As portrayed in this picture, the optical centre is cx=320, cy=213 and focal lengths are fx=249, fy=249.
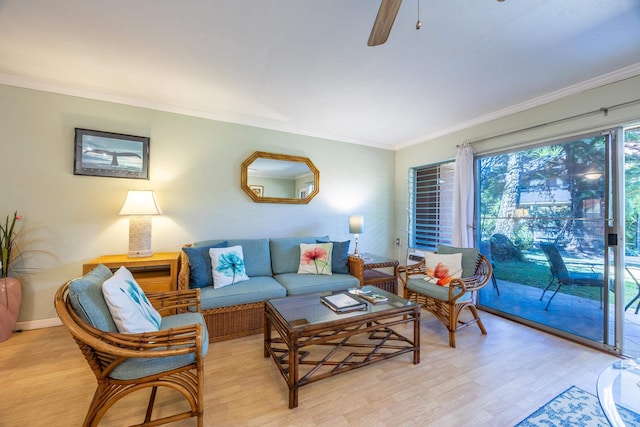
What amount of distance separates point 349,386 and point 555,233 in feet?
8.58

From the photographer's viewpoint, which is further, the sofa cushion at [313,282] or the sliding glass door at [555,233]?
the sofa cushion at [313,282]

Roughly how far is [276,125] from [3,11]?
7.80 feet

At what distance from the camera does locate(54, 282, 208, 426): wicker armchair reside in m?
1.17

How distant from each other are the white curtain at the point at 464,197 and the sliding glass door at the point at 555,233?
17 centimetres

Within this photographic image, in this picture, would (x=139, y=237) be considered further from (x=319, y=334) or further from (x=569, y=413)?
(x=569, y=413)

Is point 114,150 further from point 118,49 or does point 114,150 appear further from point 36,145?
point 118,49

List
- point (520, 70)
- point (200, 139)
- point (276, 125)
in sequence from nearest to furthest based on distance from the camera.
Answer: point (520, 70) → point (200, 139) → point (276, 125)

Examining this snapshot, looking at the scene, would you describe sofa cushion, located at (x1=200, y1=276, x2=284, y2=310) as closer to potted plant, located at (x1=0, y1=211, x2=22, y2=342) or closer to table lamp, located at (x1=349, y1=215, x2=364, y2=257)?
table lamp, located at (x1=349, y1=215, x2=364, y2=257)

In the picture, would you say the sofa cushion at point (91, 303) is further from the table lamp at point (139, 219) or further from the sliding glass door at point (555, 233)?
the sliding glass door at point (555, 233)

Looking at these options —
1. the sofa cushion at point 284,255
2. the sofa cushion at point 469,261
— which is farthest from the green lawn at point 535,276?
the sofa cushion at point 284,255

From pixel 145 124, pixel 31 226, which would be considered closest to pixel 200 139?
pixel 145 124

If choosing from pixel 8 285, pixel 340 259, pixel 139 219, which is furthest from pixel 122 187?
pixel 340 259

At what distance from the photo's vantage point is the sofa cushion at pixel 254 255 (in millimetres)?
2961

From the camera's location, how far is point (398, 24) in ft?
5.48
